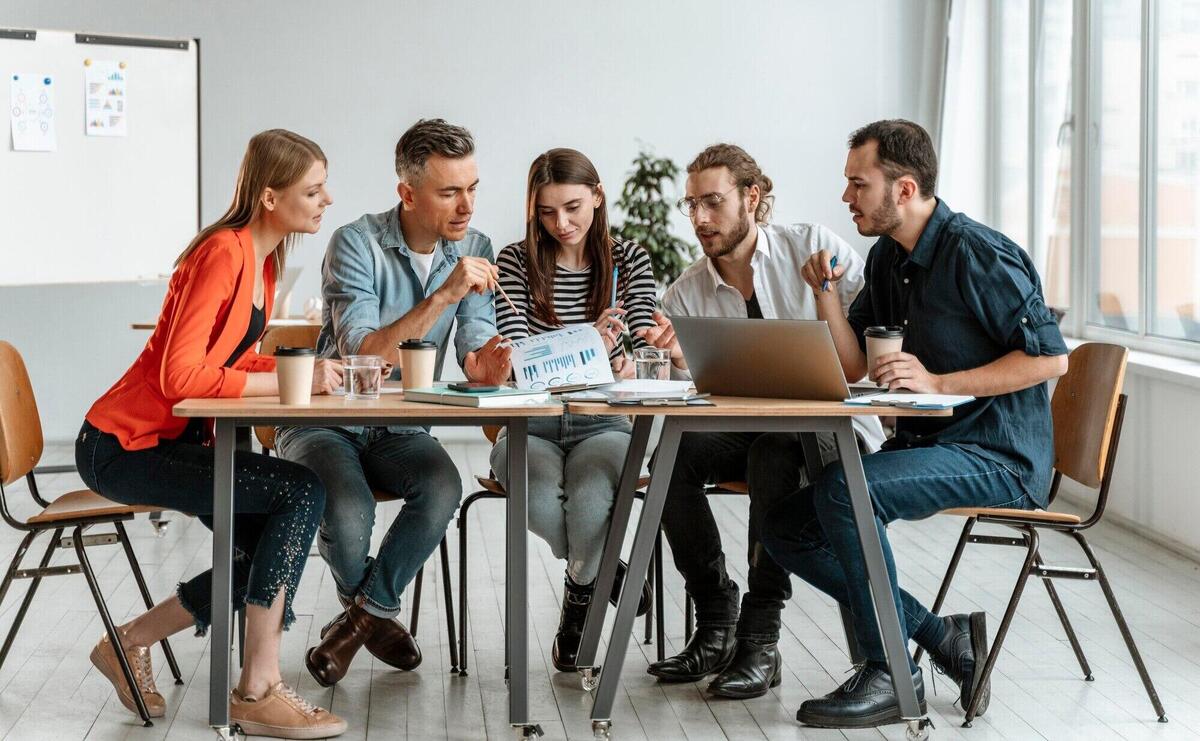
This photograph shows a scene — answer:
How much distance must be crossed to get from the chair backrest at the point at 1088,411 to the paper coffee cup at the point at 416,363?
1.34 meters

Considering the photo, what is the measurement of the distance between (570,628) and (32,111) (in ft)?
13.0

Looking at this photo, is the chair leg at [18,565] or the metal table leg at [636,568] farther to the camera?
the chair leg at [18,565]

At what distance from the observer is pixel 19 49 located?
5453 millimetres

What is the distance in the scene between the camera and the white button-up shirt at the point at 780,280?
3.04 m

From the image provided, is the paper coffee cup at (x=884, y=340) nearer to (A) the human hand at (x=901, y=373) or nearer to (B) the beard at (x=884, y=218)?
(A) the human hand at (x=901, y=373)

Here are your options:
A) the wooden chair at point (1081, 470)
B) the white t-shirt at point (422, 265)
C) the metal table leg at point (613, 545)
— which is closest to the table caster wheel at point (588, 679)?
the metal table leg at point (613, 545)

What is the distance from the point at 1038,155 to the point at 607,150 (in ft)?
7.00

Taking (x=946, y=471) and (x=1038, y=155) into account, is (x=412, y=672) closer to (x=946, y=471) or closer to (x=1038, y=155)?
(x=946, y=471)

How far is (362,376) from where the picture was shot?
95.0 inches

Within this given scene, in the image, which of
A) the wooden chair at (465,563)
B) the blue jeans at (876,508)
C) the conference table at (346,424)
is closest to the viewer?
the conference table at (346,424)

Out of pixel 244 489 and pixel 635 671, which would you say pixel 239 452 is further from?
pixel 635 671

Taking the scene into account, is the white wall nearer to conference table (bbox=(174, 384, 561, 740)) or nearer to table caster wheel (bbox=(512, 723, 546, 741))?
conference table (bbox=(174, 384, 561, 740))

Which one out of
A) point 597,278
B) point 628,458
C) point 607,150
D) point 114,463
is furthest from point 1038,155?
point 114,463

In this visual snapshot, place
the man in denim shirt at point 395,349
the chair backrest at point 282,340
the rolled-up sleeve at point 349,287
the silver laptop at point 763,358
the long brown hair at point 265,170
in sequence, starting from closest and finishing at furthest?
the silver laptop at point 763,358, the long brown hair at point 265,170, the man in denim shirt at point 395,349, the rolled-up sleeve at point 349,287, the chair backrest at point 282,340
